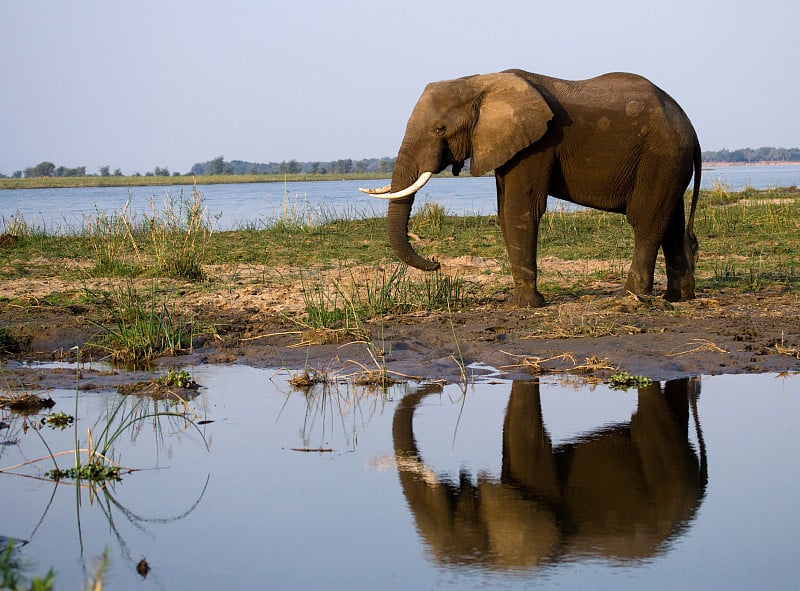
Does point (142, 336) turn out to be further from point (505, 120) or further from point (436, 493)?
point (436, 493)

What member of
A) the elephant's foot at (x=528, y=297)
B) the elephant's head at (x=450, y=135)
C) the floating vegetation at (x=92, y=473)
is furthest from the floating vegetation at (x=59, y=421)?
the elephant's foot at (x=528, y=297)

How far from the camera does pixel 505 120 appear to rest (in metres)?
9.99

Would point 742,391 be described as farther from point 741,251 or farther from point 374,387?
point 741,251

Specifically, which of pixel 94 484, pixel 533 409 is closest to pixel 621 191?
pixel 533 409

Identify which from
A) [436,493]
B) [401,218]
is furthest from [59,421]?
[401,218]

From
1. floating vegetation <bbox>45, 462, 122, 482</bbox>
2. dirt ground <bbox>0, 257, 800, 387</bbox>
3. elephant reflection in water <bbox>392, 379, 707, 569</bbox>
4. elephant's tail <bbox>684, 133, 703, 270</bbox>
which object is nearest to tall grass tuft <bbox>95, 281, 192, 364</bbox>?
dirt ground <bbox>0, 257, 800, 387</bbox>

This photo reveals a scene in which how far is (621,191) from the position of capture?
1043 centimetres

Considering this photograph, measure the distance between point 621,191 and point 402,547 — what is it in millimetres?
6706

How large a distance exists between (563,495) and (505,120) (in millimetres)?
5602

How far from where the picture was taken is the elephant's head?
10.1m

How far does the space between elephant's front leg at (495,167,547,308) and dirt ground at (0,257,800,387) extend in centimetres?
25

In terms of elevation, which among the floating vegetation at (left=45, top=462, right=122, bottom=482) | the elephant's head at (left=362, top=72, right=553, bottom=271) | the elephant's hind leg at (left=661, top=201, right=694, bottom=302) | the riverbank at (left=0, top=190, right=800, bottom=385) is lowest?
the floating vegetation at (left=45, top=462, right=122, bottom=482)

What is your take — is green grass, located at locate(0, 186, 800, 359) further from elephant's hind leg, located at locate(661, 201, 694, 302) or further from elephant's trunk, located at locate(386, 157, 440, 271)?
elephant's hind leg, located at locate(661, 201, 694, 302)

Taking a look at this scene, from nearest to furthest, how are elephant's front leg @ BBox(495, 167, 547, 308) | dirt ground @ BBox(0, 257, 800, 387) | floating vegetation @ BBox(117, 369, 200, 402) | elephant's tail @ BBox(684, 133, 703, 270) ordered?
floating vegetation @ BBox(117, 369, 200, 402), dirt ground @ BBox(0, 257, 800, 387), elephant's front leg @ BBox(495, 167, 547, 308), elephant's tail @ BBox(684, 133, 703, 270)
